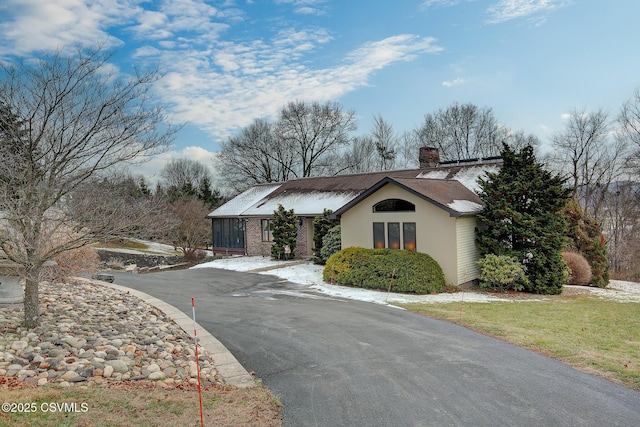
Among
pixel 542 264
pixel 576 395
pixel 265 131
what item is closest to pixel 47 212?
pixel 576 395

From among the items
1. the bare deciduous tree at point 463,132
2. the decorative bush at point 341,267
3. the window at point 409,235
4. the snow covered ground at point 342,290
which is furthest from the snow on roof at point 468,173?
the bare deciduous tree at point 463,132

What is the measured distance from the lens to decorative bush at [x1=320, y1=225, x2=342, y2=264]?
68.7ft

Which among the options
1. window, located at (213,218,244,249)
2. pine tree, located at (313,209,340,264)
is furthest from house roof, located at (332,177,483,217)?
window, located at (213,218,244,249)

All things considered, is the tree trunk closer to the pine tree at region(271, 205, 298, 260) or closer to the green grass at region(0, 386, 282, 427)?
the green grass at region(0, 386, 282, 427)

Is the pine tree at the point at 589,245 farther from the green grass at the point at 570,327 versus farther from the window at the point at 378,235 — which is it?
the window at the point at 378,235

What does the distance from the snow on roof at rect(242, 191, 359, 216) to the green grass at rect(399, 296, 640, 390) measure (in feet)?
41.1

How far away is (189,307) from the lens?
12.1m

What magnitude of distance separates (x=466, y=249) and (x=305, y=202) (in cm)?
1221

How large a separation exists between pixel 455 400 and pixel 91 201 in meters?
6.73

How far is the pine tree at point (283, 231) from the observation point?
24.3 m

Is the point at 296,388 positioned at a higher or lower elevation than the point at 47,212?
lower

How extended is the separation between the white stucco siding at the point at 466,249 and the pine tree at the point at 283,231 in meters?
10.4

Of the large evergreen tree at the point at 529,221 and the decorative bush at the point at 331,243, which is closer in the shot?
the large evergreen tree at the point at 529,221

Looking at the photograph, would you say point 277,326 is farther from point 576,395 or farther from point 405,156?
point 405,156
